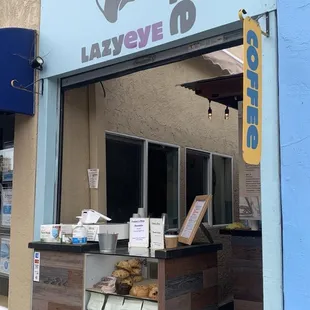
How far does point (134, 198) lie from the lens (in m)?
5.79

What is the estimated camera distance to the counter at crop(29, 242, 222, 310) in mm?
3490

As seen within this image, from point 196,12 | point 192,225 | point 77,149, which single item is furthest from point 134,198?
point 196,12

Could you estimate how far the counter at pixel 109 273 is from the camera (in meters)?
3.49

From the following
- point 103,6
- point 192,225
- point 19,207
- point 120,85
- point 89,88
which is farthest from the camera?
point 120,85

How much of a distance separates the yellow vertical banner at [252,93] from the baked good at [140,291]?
160 cm

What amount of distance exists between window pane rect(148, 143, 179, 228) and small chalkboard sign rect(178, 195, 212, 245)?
1892mm

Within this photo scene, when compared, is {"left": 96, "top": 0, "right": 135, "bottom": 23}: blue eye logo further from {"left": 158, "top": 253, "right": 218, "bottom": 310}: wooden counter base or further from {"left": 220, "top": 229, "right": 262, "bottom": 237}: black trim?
{"left": 220, "top": 229, "right": 262, "bottom": 237}: black trim

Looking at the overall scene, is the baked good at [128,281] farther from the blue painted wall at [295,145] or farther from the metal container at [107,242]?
the blue painted wall at [295,145]

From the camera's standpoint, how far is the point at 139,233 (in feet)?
13.7

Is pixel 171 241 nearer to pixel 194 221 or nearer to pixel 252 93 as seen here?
pixel 194 221

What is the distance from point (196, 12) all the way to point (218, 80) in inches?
73.3

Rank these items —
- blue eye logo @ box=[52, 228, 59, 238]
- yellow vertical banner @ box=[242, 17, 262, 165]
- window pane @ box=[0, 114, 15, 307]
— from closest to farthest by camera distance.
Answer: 1. yellow vertical banner @ box=[242, 17, 262, 165]
2. blue eye logo @ box=[52, 228, 59, 238]
3. window pane @ box=[0, 114, 15, 307]

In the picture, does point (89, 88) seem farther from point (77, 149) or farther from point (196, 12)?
point (196, 12)

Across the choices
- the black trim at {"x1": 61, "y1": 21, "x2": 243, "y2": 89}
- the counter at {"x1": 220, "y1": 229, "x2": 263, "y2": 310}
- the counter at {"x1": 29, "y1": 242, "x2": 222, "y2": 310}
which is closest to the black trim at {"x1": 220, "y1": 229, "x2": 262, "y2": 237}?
the counter at {"x1": 220, "y1": 229, "x2": 263, "y2": 310}
